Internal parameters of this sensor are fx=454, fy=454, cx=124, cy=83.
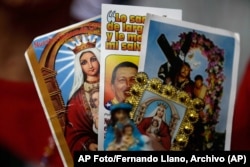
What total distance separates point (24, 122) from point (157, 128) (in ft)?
0.62

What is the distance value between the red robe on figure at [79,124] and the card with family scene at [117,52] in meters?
0.02

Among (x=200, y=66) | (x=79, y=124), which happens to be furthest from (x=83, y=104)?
(x=200, y=66)

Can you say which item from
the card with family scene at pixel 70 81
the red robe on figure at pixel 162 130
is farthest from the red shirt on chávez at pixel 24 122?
the red robe on figure at pixel 162 130

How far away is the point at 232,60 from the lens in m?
0.65

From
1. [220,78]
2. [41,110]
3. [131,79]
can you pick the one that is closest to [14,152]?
[41,110]

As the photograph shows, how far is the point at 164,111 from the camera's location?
0.64 m

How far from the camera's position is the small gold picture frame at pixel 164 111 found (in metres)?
0.63

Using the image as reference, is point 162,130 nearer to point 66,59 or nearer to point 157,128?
point 157,128

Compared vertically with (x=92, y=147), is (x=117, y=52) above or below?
above

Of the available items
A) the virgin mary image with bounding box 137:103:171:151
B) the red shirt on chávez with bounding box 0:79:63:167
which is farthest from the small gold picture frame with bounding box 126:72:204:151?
the red shirt on chávez with bounding box 0:79:63:167

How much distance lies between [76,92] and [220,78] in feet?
0.67

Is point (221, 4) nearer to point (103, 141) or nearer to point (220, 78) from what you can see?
point (220, 78)

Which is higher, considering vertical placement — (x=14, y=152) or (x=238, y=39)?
(x=238, y=39)

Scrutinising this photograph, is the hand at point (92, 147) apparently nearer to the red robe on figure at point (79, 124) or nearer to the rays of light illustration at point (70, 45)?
the red robe on figure at point (79, 124)
